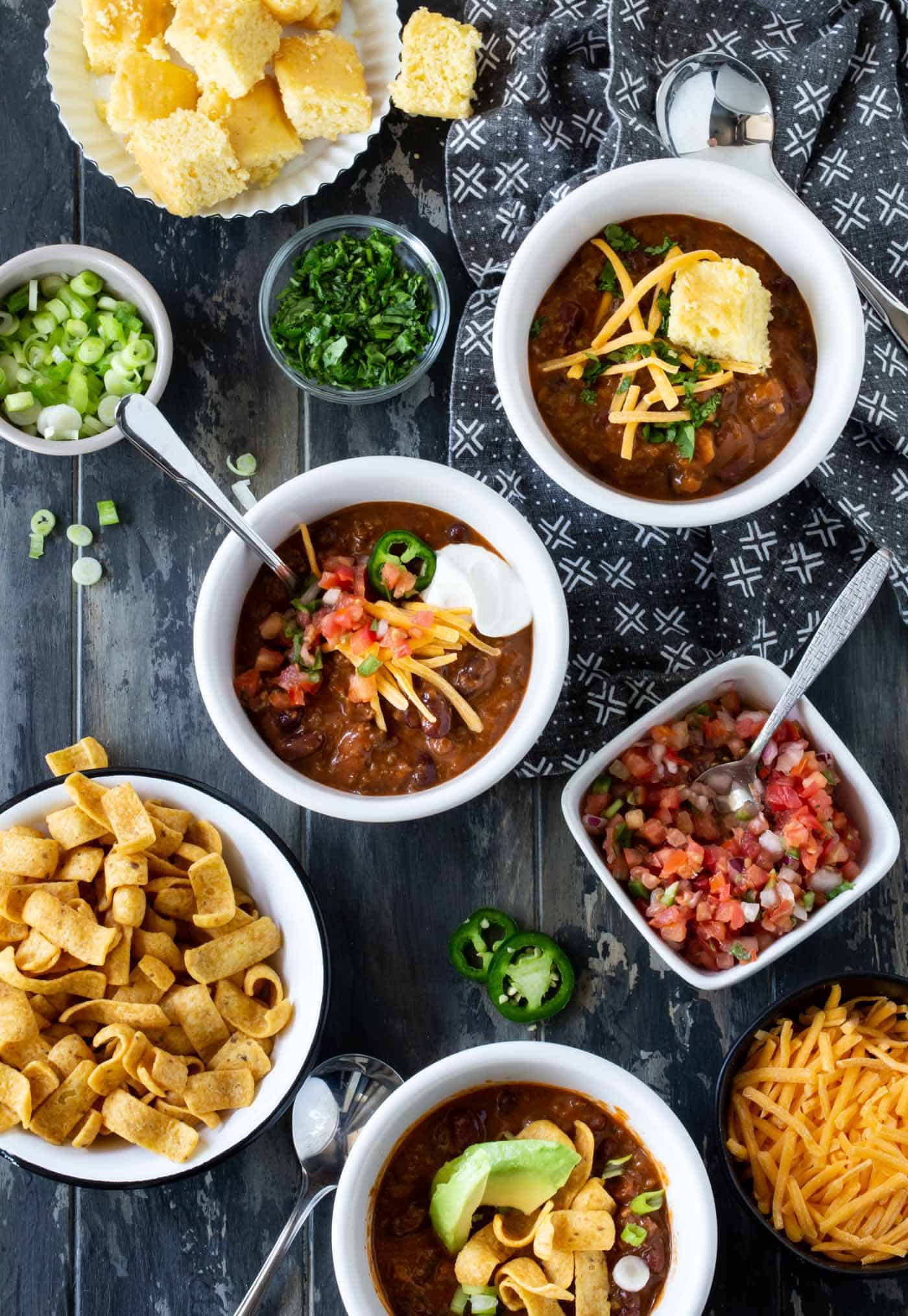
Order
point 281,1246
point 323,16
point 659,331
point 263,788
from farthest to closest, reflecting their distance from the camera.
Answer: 1. point 263,788
2. point 323,16
3. point 281,1246
4. point 659,331

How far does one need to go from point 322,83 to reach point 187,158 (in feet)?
1.17

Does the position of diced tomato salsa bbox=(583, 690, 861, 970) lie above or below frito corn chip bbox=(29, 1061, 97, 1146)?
above

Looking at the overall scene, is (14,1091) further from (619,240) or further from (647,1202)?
(619,240)

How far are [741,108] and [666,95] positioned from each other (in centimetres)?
18

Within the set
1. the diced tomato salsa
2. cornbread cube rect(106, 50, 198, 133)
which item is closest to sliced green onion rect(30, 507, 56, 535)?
cornbread cube rect(106, 50, 198, 133)

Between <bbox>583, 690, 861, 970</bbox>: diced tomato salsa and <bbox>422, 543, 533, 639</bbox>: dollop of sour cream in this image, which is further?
<bbox>583, 690, 861, 970</bbox>: diced tomato salsa

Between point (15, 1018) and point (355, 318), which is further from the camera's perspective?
point (355, 318)

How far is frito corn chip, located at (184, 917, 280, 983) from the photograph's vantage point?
9.16ft

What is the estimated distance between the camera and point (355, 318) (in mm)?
3051

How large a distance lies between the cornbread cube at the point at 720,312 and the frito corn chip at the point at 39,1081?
1.99m

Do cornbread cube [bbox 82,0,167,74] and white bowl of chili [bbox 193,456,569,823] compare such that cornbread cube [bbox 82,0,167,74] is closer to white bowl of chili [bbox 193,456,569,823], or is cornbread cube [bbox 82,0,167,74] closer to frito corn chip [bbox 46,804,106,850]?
white bowl of chili [bbox 193,456,569,823]

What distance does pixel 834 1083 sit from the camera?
2820 millimetres

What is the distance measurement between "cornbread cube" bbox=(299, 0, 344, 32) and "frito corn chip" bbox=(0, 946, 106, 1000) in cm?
223


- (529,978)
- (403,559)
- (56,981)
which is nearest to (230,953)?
(56,981)
